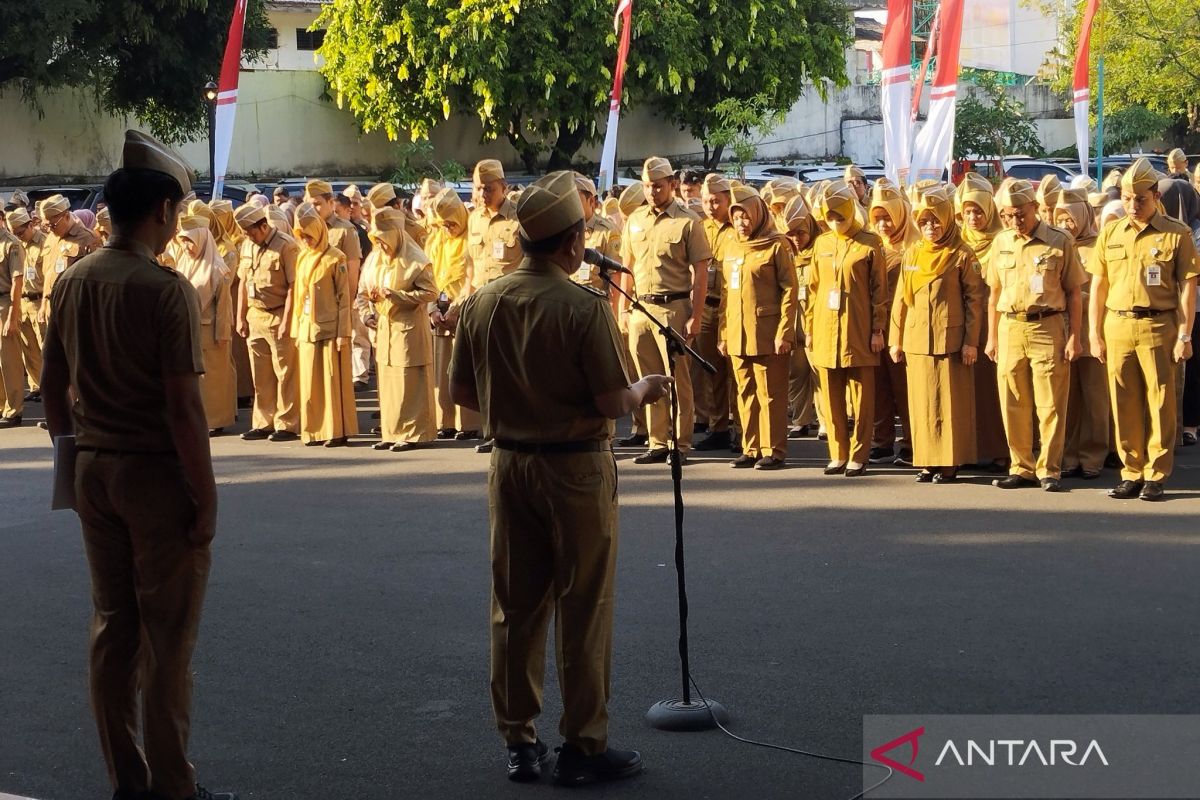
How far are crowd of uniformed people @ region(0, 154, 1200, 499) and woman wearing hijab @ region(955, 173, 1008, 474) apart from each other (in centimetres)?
2

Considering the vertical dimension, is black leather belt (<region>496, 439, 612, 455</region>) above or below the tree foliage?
below

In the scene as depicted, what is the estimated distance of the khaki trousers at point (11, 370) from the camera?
15969 millimetres

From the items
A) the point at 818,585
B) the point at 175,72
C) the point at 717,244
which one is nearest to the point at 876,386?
the point at 717,244

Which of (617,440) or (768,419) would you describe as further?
(617,440)

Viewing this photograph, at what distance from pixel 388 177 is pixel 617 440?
27.3 meters

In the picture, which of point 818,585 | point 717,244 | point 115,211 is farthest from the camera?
point 717,244

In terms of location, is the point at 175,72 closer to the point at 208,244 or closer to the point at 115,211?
the point at 208,244

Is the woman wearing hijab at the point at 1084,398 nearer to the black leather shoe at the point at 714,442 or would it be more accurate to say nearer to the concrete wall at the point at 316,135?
the black leather shoe at the point at 714,442

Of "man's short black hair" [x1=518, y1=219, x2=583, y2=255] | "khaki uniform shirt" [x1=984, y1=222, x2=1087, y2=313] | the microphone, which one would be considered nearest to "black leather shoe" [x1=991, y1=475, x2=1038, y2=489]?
"khaki uniform shirt" [x1=984, y1=222, x2=1087, y2=313]

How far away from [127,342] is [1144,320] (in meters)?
7.38

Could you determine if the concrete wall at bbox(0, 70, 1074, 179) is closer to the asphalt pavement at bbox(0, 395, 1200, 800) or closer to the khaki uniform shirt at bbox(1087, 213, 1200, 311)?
the asphalt pavement at bbox(0, 395, 1200, 800)

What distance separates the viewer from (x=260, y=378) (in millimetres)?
14578

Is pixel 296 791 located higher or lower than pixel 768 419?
lower

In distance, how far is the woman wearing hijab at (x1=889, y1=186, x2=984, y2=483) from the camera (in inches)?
437
